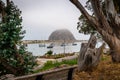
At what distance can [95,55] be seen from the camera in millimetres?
12250

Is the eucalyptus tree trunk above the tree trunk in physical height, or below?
above

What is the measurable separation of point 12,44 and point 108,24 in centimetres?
513

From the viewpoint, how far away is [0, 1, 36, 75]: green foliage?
10.2 m

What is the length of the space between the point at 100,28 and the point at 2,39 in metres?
4.76

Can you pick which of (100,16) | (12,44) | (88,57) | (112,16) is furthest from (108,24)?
(12,44)

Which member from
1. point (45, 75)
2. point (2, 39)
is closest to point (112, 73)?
point (2, 39)

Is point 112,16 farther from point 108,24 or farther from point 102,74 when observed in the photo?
point 102,74

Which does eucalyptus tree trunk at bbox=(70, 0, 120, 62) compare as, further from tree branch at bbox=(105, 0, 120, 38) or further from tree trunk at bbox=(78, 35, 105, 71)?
tree trunk at bbox=(78, 35, 105, 71)

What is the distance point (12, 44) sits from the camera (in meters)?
10.3

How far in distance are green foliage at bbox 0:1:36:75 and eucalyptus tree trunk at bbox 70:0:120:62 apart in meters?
3.08

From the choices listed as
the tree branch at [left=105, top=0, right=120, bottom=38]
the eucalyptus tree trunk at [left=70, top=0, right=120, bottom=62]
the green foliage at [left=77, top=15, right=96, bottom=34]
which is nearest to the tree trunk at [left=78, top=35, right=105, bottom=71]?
the eucalyptus tree trunk at [left=70, top=0, right=120, bottom=62]

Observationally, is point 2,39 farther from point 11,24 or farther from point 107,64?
point 107,64

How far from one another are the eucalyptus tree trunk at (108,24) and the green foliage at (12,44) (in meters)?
3.08

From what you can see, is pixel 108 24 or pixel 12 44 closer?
pixel 12 44
